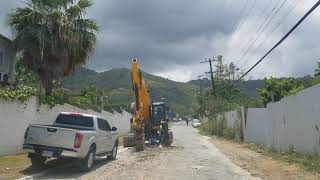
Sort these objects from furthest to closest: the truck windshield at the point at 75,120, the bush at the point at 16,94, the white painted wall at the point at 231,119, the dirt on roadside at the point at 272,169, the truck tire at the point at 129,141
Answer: the white painted wall at the point at 231,119 < the truck tire at the point at 129,141 < the bush at the point at 16,94 < the truck windshield at the point at 75,120 < the dirt on roadside at the point at 272,169

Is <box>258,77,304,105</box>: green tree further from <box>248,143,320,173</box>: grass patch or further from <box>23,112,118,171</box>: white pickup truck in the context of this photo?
<box>23,112,118,171</box>: white pickup truck

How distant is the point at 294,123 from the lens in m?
22.2

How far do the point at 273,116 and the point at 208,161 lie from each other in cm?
739

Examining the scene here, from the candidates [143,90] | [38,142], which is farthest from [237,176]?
[143,90]

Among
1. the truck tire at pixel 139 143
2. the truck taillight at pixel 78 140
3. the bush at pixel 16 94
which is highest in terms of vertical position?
the bush at pixel 16 94

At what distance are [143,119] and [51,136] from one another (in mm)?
14136

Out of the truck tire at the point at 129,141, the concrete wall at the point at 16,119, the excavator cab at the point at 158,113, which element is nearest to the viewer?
the concrete wall at the point at 16,119

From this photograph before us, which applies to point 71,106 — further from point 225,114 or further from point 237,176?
point 225,114

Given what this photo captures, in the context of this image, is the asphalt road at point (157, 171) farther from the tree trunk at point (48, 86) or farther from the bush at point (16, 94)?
the tree trunk at point (48, 86)

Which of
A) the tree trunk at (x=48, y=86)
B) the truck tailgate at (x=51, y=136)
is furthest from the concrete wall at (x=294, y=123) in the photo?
the tree trunk at (x=48, y=86)

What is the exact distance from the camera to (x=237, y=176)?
52.7 feet

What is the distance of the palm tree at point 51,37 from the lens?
26.8 metres

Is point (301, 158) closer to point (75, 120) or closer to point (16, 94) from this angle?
point (75, 120)

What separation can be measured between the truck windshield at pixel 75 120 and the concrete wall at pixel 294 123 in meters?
8.55
